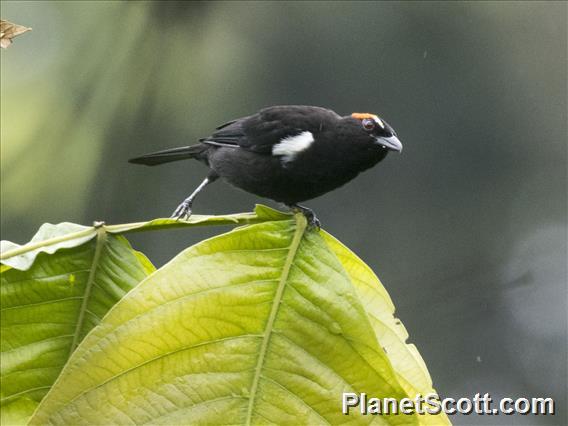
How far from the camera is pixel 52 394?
131 cm

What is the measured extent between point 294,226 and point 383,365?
0.99 feet

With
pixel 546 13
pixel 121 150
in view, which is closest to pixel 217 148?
pixel 121 150

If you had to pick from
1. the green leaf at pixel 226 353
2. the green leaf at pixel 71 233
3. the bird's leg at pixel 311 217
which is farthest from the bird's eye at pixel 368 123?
the green leaf at pixel 226 353

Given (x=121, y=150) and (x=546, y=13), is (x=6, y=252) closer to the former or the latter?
(x=121, y=150)

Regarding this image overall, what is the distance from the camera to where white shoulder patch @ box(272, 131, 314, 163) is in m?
2.89

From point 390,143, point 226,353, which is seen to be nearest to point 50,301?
point 226,353

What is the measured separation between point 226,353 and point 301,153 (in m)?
1.55

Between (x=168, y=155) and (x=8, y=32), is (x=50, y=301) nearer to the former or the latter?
(x=8, y=32)

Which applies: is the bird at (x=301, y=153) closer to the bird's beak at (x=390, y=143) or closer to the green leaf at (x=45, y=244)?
the bird's beak at (x=390, y=143)

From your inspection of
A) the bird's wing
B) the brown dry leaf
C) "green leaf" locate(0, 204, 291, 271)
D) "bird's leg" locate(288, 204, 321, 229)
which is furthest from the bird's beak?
the brown dry leaf

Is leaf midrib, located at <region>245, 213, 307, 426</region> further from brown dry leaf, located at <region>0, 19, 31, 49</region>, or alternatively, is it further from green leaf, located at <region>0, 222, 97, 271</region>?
brown dry leaf, located at <region>0, 19, 31, 49</region>

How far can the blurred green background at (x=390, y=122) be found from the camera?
6.73m

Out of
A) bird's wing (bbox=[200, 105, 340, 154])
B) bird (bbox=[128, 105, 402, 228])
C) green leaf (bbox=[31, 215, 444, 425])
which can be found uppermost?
bird's wing (bbox=[200, 105, 340, 154])

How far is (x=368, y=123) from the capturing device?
2945 millimetres
